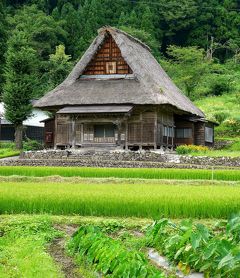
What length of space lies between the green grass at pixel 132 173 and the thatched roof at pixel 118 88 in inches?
325

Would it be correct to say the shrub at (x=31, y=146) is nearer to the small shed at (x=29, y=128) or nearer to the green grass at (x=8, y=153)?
the green grass at (x=8, y=153)

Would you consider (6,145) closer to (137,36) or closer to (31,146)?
(31,146)

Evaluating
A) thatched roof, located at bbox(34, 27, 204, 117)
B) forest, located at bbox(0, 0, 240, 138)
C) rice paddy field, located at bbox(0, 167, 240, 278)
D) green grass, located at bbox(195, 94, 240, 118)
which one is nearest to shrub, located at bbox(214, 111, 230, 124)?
forest, located at bbox(0, 0, 240, 138)

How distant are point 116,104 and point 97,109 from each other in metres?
1.12

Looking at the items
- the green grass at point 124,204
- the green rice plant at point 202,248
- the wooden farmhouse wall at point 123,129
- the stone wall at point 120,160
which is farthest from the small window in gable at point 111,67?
the green rice plant at point 202,248

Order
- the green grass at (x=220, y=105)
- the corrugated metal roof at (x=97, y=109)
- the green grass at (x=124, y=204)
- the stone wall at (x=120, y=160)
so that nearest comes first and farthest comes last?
the green grass at (x=124, y=204), the stone wall at (x=120, y=160), the corrugated metal roof at (x=97, y=109), the green grass at (x=220, y=105)

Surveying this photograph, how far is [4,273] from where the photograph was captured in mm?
6234

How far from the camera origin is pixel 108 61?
31.6 metres

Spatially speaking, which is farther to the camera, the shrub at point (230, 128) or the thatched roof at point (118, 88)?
the shrub at point (230, 128)

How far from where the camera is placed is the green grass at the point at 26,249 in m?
6.31

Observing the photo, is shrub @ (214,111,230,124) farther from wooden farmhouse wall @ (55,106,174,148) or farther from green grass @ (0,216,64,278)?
green grass @ (0,216,64,278)

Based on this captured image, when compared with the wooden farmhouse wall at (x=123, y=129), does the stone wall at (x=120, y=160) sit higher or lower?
lower

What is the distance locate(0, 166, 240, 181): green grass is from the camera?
745 inches

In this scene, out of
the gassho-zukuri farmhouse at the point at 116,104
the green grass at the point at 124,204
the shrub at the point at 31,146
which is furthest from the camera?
the shrub at the point at 31,146
